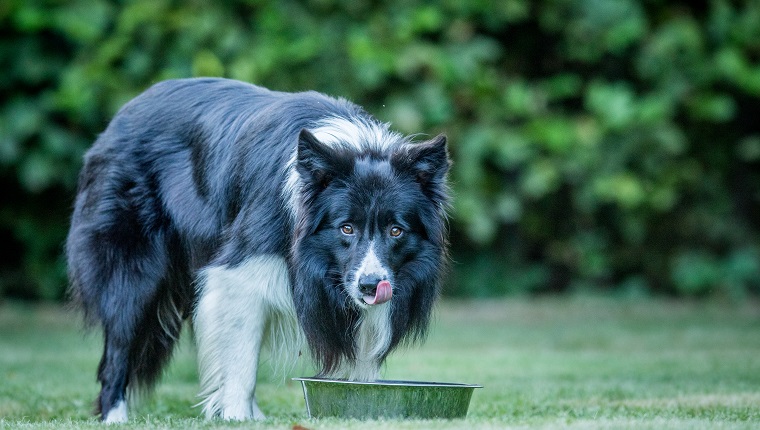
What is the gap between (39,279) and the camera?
43.5ft

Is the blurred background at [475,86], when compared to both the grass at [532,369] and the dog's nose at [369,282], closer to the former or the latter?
the grass at [532,369]

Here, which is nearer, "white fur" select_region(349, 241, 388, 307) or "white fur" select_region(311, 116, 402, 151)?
"white fur" select_region(349, 241, 388, 307)

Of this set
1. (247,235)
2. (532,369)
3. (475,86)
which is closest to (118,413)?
(247,235)

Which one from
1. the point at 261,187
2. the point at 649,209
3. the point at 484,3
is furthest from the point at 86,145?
the point at 261,187

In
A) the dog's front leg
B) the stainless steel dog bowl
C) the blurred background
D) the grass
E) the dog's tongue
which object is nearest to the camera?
the stainless steel dog bowl

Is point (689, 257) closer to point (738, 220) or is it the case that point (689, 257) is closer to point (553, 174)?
point (738, 220)

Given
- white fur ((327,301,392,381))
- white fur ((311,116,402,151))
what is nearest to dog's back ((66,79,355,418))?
white fur ((311,116,402,151))

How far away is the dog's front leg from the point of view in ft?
18.8

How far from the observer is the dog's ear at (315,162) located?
17.7ft

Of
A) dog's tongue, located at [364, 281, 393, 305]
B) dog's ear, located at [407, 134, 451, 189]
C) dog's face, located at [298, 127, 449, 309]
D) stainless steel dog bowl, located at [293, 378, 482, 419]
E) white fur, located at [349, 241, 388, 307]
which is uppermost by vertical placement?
dog's ear, located at [407, 134, 451, 189]

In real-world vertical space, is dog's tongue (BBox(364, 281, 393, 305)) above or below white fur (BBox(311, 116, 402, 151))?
below

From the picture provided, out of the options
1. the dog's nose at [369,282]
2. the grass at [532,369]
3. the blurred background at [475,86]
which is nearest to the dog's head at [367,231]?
the dog's nose at [369,282]

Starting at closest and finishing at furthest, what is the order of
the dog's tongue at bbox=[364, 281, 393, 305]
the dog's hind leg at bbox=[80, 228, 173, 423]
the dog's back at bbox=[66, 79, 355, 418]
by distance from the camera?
the dog's tongue at bbox=[364, 281, 393, 305] → the dog's back at bbox=[66, 79, 355, 418] → the dog's hind leg at bbox=[80, 228, 173, 423]

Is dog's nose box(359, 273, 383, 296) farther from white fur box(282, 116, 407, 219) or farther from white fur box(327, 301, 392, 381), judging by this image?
white fur box(282, 116, 407, 219)
